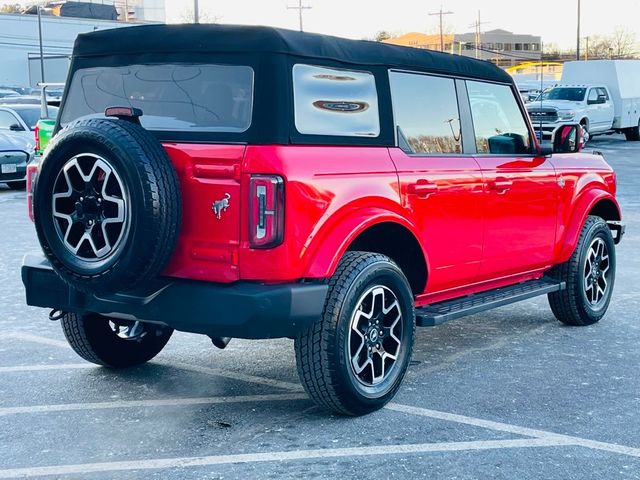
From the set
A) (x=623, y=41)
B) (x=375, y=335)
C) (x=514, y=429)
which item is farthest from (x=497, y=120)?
(x=623, y=41)

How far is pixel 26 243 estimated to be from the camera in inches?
438

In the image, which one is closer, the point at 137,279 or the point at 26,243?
the point at 137,279

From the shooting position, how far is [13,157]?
1700cm

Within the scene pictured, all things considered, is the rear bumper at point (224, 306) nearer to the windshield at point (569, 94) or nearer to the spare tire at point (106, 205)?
the spare tire at point (106, 205)

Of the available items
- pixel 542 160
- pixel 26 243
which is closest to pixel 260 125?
pixel 542 160

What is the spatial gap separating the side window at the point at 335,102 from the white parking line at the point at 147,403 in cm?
149

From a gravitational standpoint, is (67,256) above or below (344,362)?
above

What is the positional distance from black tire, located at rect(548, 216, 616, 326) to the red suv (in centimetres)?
121

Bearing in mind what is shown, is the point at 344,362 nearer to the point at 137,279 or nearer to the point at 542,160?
the point at 137,279

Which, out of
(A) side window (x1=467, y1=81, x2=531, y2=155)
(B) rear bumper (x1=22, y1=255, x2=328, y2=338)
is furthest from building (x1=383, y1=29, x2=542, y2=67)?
(B) rear bumper (x1=22, y1=255, x2=328, y2=338)

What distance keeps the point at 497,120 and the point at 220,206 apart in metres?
2.62

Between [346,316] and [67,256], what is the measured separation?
1360 millimetres

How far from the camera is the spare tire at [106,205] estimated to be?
14.2ft

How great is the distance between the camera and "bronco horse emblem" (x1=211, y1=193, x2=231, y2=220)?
4.47 metres
